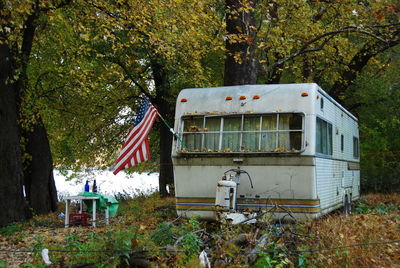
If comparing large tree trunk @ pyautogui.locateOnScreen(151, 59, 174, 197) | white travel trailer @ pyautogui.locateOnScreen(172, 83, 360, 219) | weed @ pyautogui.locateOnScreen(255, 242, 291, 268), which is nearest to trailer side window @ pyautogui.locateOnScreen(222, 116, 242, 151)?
white travel trailer @ pyautogui.locateOnScreen(172, 83, 360, 219)

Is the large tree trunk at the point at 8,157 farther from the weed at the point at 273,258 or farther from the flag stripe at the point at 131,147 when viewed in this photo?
the weed at the point at 273,258

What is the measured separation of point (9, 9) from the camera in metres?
11.1

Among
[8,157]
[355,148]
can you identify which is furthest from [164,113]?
[8,157]

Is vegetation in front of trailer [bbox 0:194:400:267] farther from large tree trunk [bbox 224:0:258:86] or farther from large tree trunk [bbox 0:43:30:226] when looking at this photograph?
large tree trunk [bbox 224:0:258:86]

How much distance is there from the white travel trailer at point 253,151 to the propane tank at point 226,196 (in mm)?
20

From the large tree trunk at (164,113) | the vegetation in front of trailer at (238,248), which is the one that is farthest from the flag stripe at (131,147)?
the large tree trunk at (164,113)

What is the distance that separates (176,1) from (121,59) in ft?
21.5

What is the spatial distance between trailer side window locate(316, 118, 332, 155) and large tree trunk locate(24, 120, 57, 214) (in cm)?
978

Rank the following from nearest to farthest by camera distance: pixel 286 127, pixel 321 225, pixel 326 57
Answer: pixel 321 225 → pixel 286 127 → pixel 326 57

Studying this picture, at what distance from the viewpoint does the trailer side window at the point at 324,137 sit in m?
10.7

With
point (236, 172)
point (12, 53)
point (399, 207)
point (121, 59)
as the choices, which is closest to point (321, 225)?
point (236, 172)

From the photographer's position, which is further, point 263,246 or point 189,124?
point 189,124

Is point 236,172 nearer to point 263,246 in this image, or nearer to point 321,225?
point 321,225

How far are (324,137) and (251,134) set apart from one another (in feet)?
5.95
